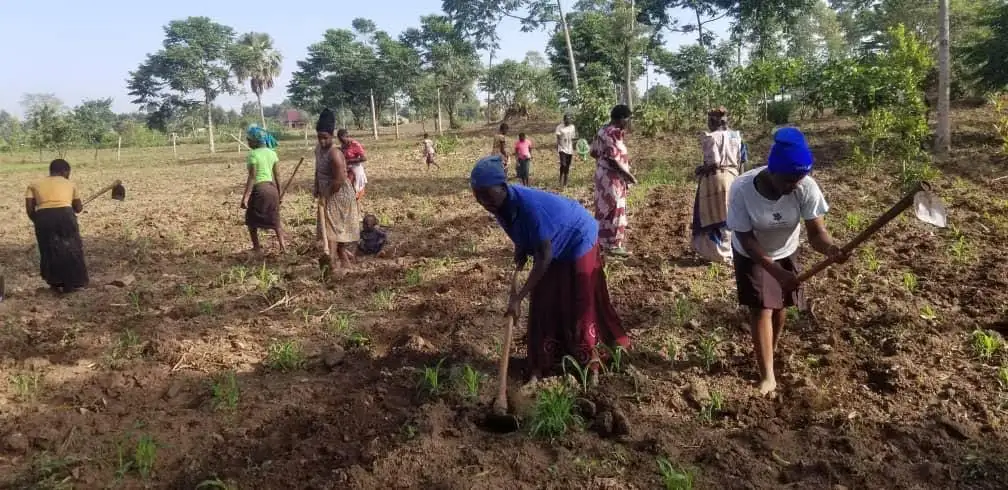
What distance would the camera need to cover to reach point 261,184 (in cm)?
658

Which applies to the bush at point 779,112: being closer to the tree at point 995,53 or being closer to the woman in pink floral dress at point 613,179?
the tree at point 995,53

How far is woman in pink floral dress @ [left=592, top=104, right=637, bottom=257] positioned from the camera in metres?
→ 5.75

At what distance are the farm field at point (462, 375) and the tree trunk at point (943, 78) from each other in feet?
13.2

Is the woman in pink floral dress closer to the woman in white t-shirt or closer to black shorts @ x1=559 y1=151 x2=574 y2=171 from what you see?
the woman in white t-shirt

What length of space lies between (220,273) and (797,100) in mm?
15745

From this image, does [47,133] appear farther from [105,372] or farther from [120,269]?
[105,372]

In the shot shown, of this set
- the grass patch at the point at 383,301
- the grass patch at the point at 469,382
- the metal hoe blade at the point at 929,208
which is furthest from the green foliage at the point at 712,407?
the grass patch at the point at 383,301

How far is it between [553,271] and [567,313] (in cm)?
23

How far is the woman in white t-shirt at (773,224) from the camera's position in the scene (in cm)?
279

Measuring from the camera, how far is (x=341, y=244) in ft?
20.5

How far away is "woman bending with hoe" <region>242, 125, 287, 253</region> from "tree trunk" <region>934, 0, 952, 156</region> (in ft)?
32.5

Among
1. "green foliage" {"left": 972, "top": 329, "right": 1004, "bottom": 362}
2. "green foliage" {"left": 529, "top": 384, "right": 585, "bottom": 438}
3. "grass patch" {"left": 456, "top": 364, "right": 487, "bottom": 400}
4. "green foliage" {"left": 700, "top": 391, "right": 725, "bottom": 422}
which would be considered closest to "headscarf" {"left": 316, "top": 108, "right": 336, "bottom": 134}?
"grass patch" {"left": 456, "top": 364, "right": 487, "bottom": 400}

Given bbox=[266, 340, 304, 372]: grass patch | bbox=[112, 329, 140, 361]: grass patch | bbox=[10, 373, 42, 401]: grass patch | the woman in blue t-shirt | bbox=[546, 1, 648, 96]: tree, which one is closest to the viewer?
the woman in blue t-shirt

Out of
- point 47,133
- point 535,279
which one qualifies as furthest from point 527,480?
point 47,133
